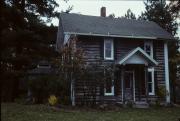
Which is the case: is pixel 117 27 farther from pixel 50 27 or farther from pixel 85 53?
pixel 50 27

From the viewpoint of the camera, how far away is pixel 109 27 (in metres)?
25.4

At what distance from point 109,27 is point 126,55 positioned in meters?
4.34

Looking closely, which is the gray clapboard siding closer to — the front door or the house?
the house

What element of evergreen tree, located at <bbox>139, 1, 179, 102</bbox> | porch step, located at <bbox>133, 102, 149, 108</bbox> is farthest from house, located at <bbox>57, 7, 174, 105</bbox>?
evergreen tree, located at <bbox>139, 1, 179, 102</bbox>

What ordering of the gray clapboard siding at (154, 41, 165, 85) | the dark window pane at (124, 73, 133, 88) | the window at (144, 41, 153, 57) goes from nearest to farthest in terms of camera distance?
the dark window pane at (124, 73, 133, 88)
the gray clapboard siding at (154, 41, 165, 85)
the window at (144, 41, 153, 57)

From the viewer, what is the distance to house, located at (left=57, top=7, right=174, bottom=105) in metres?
22.5

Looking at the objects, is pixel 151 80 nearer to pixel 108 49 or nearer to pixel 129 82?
pixel 129 82

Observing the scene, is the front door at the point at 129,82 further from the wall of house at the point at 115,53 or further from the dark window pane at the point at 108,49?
the dark window pane at the point at 108,49

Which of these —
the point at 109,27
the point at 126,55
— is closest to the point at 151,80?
the point at 126,55

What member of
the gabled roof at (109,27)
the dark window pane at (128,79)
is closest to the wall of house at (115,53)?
the gabled roof at (109,27)

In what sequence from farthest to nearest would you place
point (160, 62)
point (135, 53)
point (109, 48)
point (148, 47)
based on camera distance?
point (148, 47) → point (160, 62) → point (109, 48) → point (135, 53)

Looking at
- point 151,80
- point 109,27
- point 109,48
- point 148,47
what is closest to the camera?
point 109,48

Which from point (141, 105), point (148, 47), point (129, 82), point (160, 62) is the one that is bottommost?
point (141, 105)

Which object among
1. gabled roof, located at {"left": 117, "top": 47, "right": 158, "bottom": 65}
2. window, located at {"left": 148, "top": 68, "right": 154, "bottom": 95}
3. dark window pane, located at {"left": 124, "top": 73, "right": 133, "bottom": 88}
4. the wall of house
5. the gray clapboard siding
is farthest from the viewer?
the gray clapboard siding
